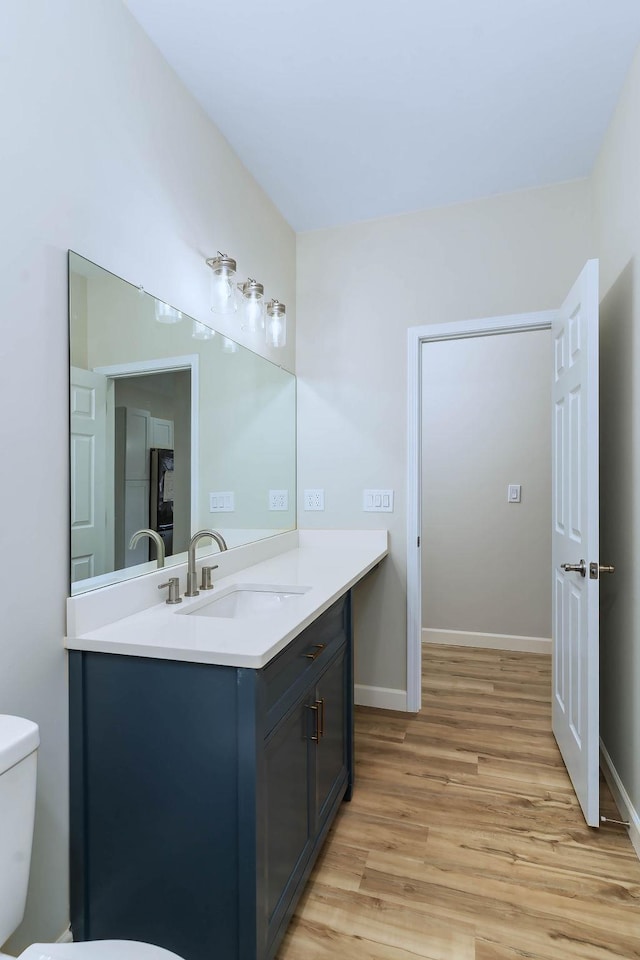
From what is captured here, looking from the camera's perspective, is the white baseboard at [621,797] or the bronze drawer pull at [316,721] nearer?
the bronze drawer pull at [316,721]

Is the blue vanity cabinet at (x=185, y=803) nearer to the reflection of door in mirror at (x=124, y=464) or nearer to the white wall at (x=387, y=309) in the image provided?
the reflection of door in mirror at (x=124, y=464)

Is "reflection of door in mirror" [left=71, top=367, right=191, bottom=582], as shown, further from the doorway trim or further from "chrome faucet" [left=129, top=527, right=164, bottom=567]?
the doorway trim

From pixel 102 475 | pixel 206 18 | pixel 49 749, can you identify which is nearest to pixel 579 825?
pixel 49 749

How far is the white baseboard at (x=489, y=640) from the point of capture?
359cm

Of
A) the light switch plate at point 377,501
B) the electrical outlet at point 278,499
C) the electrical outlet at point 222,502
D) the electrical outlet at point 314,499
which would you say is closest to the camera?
the electrical outlet at point 222,502

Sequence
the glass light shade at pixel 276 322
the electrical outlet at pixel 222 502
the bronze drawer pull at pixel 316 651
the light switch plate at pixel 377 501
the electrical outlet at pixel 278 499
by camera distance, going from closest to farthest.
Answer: the bronze drawer pull at pixel 316 651
the electrical outlet at pixel 222 502
the glass light shade at pixel 276 322
the electrical outlet at pixel 278 499
the light switch plate at pixel 377 501

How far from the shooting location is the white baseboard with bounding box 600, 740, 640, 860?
5.56ft

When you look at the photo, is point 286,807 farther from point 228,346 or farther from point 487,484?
point 487,484

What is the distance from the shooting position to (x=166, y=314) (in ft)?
5.70

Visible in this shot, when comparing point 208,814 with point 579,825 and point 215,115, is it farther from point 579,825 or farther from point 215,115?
point 215,115

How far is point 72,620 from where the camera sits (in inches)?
51.3

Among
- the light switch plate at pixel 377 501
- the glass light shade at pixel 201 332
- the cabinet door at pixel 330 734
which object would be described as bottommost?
the cabinet door at pixel 330 734

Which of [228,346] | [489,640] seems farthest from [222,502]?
[489,640]

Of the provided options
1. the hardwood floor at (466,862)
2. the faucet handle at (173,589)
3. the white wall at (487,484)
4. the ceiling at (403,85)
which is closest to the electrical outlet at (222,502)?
the faucet handle at (173,589)
